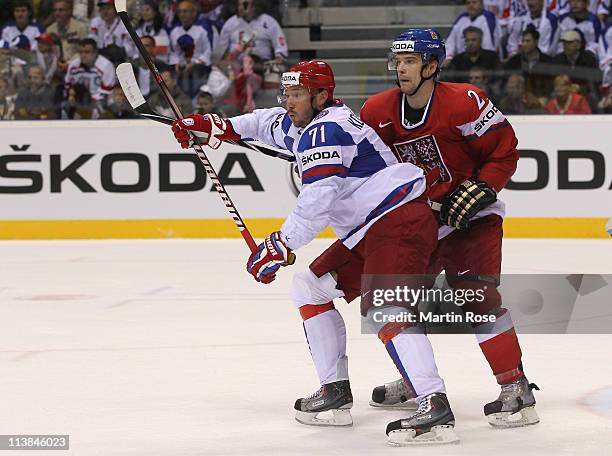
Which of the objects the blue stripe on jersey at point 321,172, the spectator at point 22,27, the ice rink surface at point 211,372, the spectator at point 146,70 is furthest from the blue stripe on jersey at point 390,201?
the spectator at point 22,27

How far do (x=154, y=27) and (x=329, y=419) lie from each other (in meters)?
6.43

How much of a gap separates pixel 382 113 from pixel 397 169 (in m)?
0.27

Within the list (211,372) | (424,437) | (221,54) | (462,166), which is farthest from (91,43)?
(424,437)

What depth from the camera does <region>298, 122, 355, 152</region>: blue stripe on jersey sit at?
11.2 ft

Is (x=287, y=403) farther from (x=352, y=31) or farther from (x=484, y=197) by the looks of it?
(x=352, y=31)

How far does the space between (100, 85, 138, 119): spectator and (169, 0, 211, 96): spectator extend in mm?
461

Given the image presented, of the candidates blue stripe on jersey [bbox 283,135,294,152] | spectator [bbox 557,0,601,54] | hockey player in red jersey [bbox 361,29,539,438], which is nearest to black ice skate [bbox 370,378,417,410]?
A: hockey player in red jersey [bbox 361,29,539,438]

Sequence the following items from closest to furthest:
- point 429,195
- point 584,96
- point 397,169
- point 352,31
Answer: point 397,169 → point 429,195 → point 584,96 → point 352,31

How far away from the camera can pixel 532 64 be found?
30.2 ft

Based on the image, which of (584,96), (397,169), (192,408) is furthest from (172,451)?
(584,96)

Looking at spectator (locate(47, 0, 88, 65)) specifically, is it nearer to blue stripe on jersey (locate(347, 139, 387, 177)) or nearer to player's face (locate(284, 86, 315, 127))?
player's face (locate(284, 86, 315, 127))

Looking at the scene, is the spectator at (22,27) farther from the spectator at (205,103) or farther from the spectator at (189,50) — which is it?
the spectator at (205,103)

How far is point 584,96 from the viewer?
9031mm

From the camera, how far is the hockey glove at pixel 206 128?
4.04 meters
